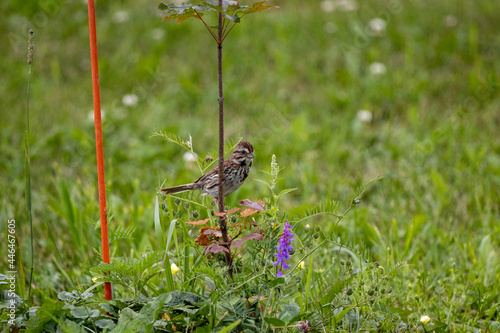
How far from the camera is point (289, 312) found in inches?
79.1

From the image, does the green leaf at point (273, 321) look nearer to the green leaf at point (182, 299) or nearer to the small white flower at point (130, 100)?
the green leaf at point (182, 299)

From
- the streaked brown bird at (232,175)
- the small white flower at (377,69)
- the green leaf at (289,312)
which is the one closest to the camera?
the green leaf at (289,312)

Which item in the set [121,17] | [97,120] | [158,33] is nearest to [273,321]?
[97,120]

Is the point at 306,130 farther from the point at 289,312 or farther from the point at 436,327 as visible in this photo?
the point at 289,312

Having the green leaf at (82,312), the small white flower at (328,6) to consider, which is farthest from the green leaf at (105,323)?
the small white flower at (328,6)

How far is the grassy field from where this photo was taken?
3.03 metres

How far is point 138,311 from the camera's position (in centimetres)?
208

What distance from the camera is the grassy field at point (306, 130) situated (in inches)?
119

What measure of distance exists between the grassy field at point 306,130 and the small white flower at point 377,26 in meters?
0.03

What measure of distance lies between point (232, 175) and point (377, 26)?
17.1 feet

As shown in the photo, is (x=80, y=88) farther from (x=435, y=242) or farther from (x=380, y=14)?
(x=435, y=242)

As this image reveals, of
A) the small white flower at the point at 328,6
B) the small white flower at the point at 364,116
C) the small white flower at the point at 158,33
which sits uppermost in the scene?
the small white flower at the point at 328,6

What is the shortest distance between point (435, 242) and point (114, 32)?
583 centimetres

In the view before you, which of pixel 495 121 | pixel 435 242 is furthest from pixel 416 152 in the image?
pixel 435 242
